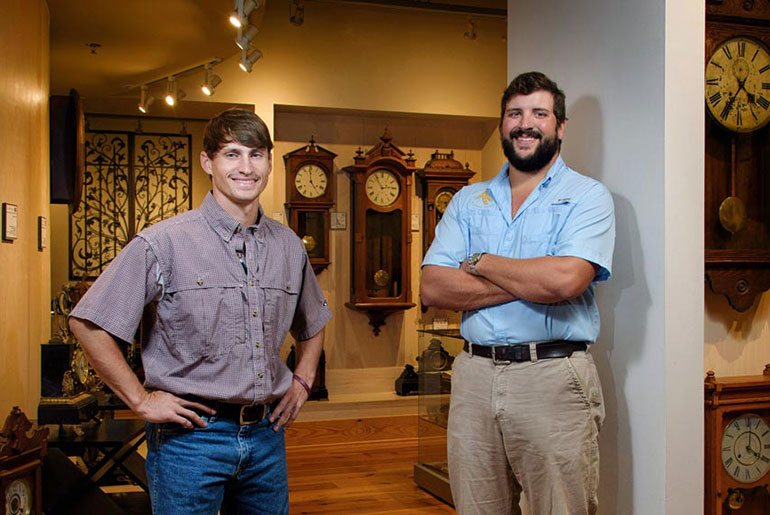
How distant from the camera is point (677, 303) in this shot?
2.26 m

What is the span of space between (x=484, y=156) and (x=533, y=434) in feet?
16.8

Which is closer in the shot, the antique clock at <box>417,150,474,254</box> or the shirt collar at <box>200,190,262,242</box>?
the shirt collar at <box>200,190,262,242</box>

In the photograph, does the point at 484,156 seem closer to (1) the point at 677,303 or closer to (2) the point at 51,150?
(2) the point at 51,150

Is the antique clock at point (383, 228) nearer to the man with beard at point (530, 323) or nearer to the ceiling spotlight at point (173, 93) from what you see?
the ceiling spotlight at point (173, 93)

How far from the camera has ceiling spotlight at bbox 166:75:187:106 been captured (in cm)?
569

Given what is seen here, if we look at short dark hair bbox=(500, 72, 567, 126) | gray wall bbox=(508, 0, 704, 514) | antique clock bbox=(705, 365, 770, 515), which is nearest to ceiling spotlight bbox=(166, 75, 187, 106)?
gray wall bbox=(508, 0, 704, 514)

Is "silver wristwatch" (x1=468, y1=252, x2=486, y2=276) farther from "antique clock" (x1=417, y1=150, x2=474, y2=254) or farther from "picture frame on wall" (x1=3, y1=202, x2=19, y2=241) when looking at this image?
"antique clock" (x1=417, y1=150, x2=474, y2=254)

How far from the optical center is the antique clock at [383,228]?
250 inches

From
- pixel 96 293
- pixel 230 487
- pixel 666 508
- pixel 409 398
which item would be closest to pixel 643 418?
pixel 666 508

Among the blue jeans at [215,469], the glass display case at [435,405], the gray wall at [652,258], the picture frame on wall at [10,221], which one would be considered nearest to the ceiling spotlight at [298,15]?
the glass display case at [435,405]

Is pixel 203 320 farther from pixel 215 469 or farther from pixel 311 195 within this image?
pixel 311 195

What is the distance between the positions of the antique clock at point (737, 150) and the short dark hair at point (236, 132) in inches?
66.5

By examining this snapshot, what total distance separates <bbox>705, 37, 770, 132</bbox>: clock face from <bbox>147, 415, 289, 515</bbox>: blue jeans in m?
2.00

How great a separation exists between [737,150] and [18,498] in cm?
278
